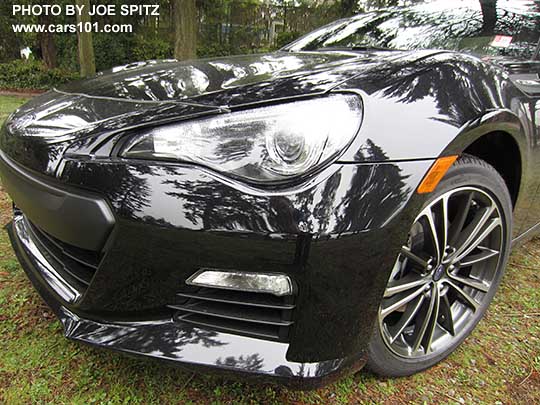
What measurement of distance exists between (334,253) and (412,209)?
28cm

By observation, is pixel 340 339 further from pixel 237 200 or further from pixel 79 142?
pixel 79 142

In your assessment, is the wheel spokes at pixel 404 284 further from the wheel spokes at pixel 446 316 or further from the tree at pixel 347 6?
the tree at pixel 347 6

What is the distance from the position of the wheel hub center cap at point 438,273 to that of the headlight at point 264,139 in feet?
2.26

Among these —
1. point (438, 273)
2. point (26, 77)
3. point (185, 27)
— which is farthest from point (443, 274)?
point (26, 77)

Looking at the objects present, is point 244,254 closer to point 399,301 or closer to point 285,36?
point 399,301

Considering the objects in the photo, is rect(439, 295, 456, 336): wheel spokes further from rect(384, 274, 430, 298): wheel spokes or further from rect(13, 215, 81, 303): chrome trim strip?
rect(13, 215, 81, 303): chrome trim strip

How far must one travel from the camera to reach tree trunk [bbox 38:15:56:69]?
40.2 feet

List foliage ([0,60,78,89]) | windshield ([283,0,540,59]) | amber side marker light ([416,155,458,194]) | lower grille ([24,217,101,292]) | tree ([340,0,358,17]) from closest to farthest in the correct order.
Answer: amber side marker light ([416,155,458,194]) < lower grille ([24,217,101,292]) < windshield ([283,0,540,59]) < tree ([340,0,358,17]) < foliage ([0,60,78,89])

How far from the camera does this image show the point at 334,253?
1077mm

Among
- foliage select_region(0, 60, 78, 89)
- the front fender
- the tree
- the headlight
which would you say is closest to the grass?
the headlight

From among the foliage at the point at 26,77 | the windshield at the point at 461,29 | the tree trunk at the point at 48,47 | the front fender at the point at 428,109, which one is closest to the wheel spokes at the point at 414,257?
the front fender at the point at 428,109

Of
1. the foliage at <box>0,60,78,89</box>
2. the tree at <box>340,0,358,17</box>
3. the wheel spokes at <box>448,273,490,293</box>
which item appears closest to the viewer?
the wheel spokes at <box>448,273,490,293</box>

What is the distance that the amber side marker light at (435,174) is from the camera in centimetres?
119

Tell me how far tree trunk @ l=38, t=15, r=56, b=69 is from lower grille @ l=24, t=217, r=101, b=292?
12825 mm
